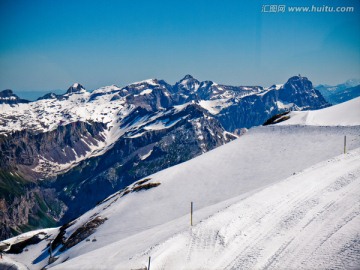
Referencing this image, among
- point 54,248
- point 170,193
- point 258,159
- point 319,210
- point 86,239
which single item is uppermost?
point 319,210

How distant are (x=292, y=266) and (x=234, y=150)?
54628mm

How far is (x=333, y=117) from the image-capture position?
251ft

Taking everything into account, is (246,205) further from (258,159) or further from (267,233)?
(258,159)

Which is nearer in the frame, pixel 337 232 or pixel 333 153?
pixel 337 232

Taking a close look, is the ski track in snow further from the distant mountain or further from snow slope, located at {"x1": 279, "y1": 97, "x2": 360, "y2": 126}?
snow slope, located at {"x1": 279, "y1": 97, "x2": 360, "y2": 126}

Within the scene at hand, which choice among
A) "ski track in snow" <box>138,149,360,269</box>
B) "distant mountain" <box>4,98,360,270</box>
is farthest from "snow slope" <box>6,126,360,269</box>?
"ski track in snow" <box>138,149,360,269</box>

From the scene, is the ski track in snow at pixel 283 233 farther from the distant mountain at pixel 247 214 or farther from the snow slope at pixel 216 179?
the snow slope at pixel 216 179

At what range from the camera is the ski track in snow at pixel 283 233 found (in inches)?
926

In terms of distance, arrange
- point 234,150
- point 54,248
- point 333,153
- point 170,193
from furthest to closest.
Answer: point 234,150 → point 54,248 → point 170,193 → point 333,153

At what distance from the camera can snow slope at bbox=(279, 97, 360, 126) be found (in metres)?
70.8

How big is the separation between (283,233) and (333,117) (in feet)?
188

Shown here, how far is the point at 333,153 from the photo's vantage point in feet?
186

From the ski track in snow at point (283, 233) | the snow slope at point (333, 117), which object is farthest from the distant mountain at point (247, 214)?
the snow slope at point (333, 117)

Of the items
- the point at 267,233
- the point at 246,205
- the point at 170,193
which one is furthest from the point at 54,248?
the point at 267,233
